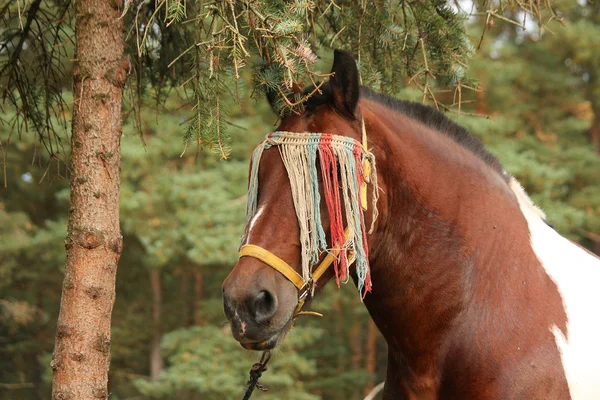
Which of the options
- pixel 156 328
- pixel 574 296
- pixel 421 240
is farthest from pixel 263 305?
pixel 156 328

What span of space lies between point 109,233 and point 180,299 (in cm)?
1769

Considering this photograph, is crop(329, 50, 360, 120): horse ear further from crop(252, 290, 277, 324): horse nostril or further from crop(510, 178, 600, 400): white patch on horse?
crop(510, 178, 600, 400): white patch on horse

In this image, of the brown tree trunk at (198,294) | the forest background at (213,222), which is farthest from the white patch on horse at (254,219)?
the brown tree trunk at (198,294)

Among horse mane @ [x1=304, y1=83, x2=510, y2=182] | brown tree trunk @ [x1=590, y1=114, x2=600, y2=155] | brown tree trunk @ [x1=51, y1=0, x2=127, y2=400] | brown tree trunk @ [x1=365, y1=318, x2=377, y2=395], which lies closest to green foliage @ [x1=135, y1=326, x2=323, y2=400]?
brown tree trunk @ [x1=365, y1=318, x2=377, y2=395]

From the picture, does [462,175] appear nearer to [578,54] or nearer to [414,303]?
[414,303]

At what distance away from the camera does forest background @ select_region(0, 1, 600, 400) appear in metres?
13.5

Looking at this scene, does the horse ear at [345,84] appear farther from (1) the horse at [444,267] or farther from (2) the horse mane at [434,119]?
(2) the horse mane at [434,119]

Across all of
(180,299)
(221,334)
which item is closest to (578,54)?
(221,334)

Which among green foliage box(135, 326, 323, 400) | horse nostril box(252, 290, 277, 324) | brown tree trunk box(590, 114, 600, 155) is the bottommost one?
green foliage box(135, 326, 323, 400)

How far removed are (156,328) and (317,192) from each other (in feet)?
54.7

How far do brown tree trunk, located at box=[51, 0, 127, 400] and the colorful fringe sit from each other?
709mm

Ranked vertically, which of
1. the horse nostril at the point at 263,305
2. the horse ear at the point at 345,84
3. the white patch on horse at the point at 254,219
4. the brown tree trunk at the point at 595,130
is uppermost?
the brown tree trunk at the point at 595,130

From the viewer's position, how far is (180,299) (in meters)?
20.2

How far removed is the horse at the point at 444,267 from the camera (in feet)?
8.66
